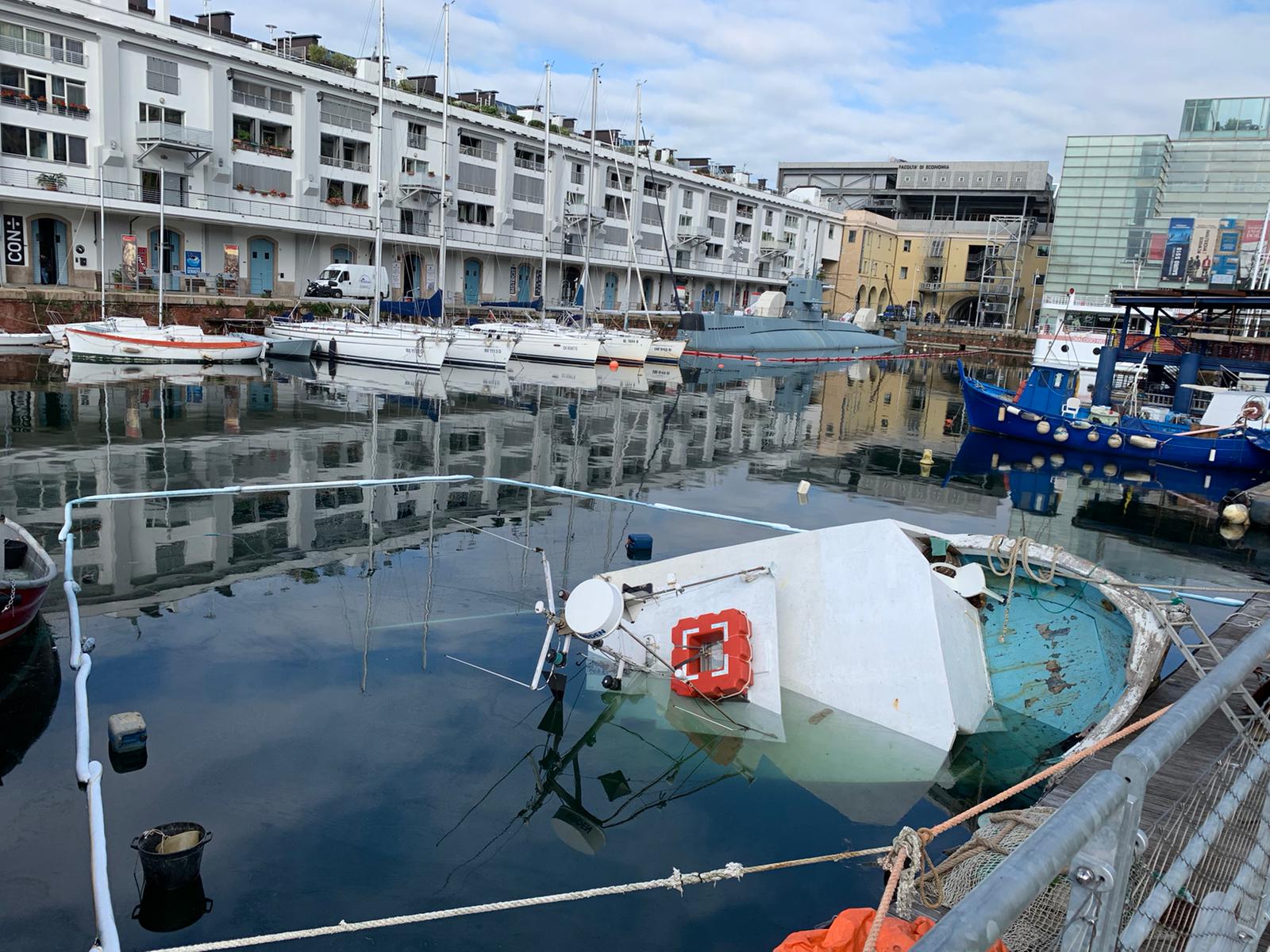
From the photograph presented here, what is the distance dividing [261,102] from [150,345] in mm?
17430

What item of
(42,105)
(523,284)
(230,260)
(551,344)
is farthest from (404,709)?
(523,284)

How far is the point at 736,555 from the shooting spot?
9.34m

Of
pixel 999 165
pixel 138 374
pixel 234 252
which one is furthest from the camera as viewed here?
pixel 999 165

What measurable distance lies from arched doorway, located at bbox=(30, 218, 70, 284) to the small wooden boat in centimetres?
3600

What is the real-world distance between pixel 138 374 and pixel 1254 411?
114 ft

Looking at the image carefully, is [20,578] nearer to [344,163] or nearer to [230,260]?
[230,260]

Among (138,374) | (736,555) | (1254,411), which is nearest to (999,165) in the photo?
(1254,411)

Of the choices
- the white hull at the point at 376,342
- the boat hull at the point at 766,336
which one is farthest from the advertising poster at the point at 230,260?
the boat hull at the point at 766,336

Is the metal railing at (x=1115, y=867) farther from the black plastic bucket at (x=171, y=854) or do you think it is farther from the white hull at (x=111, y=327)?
the white hull at (x=111, y=327)

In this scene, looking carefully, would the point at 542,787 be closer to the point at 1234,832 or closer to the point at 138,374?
the point at 1234,832

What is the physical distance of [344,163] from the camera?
48.3 m

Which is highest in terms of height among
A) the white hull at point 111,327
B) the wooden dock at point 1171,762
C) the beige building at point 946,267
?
the beige building at point 946,267

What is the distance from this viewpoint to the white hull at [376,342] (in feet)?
121

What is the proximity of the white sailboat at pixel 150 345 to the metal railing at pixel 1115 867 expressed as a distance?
36.7m
